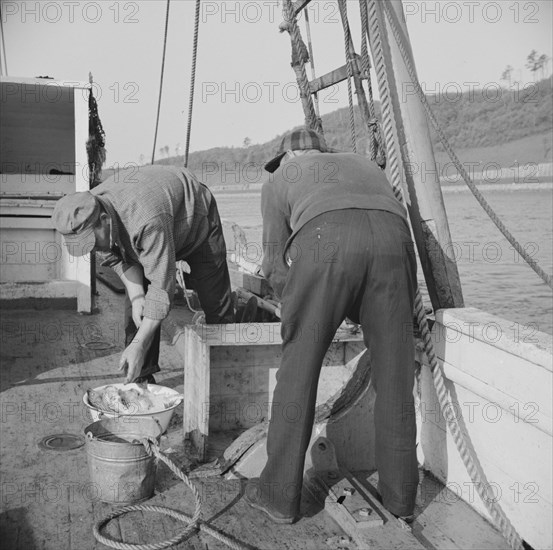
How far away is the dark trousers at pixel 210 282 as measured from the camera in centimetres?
407

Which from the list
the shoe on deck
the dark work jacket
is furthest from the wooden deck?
the dark work jacket

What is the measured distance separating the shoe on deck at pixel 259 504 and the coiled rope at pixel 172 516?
233mm

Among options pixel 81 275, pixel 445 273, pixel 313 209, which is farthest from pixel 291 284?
pixel 81 275

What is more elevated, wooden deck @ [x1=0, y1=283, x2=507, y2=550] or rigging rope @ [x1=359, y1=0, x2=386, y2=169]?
rigging rope @ [x1=359, y1=0, x2=386, y2=169]

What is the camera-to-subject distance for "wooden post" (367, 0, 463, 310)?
3453 mm

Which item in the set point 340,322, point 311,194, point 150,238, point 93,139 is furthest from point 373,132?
point 93,139

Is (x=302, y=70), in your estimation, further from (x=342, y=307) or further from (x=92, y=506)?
(x=92, y=506)

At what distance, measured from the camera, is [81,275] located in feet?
22.6

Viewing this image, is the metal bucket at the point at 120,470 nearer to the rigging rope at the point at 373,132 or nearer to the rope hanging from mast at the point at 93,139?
the rigging rope at the point at 373,132

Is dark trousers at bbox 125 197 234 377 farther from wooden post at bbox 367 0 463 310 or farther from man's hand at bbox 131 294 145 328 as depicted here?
wooden post at bbox 367 0 463 310

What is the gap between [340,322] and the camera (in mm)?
2771

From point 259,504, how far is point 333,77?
3.09 m

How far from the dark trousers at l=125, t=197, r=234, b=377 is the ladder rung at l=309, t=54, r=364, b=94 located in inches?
52.2

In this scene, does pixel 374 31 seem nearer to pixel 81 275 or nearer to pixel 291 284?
pixel 291 284
